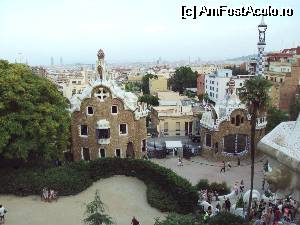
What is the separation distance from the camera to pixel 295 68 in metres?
65.8

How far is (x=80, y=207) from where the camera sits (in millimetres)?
28094

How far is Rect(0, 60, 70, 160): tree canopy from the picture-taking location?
29719mm

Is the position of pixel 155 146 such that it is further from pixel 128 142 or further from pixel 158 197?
pixel 158 197

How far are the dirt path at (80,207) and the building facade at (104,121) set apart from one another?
7888 mm

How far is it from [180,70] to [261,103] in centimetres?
8568

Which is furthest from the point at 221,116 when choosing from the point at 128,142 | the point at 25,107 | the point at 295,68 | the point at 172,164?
the point at 295,68

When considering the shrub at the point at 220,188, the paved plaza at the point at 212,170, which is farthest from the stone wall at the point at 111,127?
the shrub at the point at 220,188

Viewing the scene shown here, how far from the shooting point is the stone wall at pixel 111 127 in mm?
38906

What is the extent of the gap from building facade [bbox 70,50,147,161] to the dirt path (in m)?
7.89

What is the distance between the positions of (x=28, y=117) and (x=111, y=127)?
34.8 ft

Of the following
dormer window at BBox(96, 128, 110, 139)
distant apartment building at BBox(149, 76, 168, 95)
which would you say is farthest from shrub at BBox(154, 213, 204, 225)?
distant apartment building at BBox(149, 76, 168, 95)

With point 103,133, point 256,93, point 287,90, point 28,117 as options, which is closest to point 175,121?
point 103,133

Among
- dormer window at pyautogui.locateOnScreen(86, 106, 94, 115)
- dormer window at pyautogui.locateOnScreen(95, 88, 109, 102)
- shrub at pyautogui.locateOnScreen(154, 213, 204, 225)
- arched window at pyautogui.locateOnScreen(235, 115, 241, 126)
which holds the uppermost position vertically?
dormer window at pyautogui.locateOnScreen(95, 88, 109, 102)

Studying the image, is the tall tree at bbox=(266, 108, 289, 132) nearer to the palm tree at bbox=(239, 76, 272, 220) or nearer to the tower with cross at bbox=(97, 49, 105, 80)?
the palm tree at bbox=(239, 76, 272, 220)
